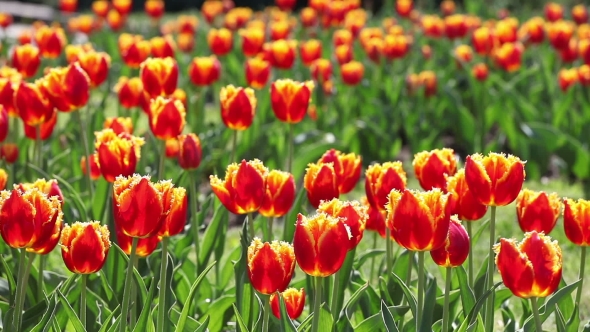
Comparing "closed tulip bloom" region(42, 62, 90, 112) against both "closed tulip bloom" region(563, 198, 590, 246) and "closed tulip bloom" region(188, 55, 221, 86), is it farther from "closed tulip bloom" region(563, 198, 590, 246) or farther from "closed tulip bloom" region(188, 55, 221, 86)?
"closed tulip bloom" region(563, 198, 590, 246)

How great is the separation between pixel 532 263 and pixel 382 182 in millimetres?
660

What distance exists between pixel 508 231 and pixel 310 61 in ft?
5.89

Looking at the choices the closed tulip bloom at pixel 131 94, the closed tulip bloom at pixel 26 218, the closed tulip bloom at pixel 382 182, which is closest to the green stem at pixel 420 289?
the closed tulip bloom at pixel 382 182

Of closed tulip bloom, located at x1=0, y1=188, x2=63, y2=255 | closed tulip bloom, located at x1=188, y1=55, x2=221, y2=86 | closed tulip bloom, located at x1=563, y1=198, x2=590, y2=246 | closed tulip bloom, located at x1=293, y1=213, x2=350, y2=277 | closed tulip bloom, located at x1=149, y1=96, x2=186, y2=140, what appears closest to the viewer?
closed tulip bloom, located at x1=293, y1=213, x2=350, y2=277

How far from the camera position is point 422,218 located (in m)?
2.32

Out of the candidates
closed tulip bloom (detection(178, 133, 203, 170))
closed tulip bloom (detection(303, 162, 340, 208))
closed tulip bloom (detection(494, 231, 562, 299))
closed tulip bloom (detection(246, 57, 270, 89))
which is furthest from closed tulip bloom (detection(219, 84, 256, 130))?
closed tulip bloom (detection(494, 231, 562, 299))

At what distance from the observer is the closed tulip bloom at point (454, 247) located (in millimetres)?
2504

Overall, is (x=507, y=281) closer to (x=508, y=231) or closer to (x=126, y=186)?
(x=126, y=186)

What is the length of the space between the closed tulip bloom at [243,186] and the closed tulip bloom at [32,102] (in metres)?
1.17

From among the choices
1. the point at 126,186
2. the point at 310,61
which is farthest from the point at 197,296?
the point at 310,61

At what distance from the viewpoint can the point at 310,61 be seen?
20.5 ft

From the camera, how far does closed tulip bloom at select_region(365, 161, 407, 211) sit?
9.37ft

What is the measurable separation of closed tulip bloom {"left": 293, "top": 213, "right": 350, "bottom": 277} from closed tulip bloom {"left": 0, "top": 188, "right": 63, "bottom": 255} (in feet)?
2.10

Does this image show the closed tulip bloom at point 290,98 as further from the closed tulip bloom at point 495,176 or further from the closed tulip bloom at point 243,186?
the closed tulip bloom at point 495,176
